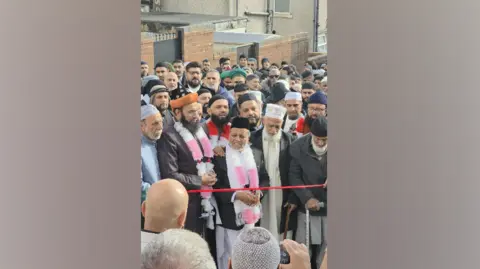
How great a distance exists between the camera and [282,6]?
84.1 feet

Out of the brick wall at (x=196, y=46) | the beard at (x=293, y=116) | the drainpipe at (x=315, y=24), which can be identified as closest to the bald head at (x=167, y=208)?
the beard at (x=293, y=116)

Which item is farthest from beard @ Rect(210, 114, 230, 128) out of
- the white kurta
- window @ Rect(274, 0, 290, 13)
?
window @ Rect(274, 0, 290, 13)

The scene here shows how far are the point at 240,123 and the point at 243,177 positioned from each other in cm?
36

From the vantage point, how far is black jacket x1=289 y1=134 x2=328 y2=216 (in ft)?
17.9

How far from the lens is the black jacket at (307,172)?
17.9ft

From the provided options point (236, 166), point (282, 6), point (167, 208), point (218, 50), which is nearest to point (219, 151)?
point (236, 166)

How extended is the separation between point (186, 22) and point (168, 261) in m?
19.6

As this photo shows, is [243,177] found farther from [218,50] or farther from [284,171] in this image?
[218,50]

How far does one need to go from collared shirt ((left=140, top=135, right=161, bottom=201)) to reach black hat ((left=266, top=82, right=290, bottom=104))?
2346 millimetres

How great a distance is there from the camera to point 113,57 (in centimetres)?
166

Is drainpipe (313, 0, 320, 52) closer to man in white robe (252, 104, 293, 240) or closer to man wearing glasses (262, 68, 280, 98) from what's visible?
man wearing glasses (262, 68, 280, 98)

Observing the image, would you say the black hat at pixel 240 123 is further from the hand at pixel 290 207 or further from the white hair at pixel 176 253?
the white hair at pixel 176 253

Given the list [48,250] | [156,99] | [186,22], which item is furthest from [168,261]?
[186,22]

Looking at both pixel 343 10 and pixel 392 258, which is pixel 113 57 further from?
pixel 392 258
